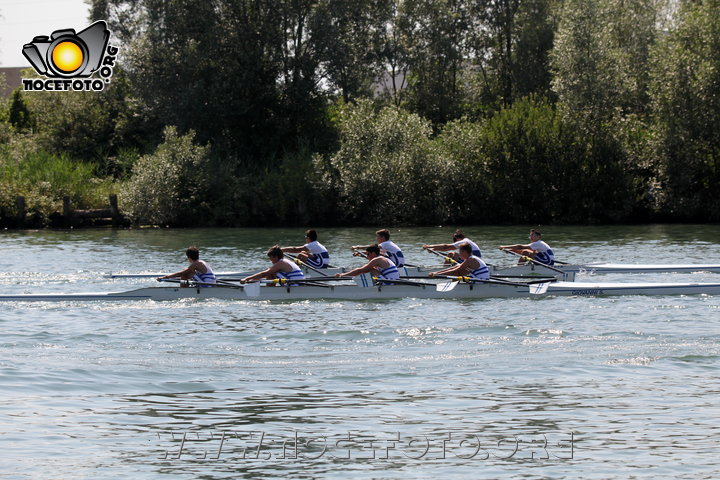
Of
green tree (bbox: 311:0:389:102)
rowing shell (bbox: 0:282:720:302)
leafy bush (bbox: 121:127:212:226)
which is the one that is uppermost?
green tree (bbox: 311:0:389:102)

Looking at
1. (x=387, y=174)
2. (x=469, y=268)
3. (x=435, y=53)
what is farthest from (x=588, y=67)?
(x=469, y=268)

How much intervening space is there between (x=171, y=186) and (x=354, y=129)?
31.6 ft

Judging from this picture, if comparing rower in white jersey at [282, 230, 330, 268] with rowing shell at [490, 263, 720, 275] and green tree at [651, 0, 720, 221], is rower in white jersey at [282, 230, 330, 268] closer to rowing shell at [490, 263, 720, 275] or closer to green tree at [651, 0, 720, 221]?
rowing shell at [490, 263, 720, 275]

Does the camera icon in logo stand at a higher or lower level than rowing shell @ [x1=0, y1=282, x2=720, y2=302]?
higher

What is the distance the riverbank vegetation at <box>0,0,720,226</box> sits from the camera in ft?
154

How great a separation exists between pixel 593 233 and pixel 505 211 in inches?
280

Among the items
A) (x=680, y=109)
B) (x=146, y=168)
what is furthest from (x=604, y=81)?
(x=146, y=168)

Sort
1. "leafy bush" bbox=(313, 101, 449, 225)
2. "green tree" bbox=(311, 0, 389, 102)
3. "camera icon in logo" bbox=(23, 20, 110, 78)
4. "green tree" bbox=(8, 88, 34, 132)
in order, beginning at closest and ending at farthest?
"camera icon in logo" bbox=(23, 20, 110, 78) < "leafy bush" bbox=(313, 101, 449, 225) < "green tree" bbox=(311, 0, 389, 102) < "green tree" bbox=(8, 88, 34, 132)

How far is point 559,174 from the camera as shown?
4759 cm

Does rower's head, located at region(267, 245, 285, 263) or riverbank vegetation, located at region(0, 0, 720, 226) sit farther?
riverbank vegetation, located at region(0, 0, 720, 226)

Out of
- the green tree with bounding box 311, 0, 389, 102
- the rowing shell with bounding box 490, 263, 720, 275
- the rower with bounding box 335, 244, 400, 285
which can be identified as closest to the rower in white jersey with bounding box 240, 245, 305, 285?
the rower with bounding box 335, 244, 400, 285

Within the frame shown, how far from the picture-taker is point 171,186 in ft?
158

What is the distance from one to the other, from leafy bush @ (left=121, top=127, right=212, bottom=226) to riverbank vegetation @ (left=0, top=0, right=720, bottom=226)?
0.27 feet

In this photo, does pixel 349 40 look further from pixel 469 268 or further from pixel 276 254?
pixel 469 268
